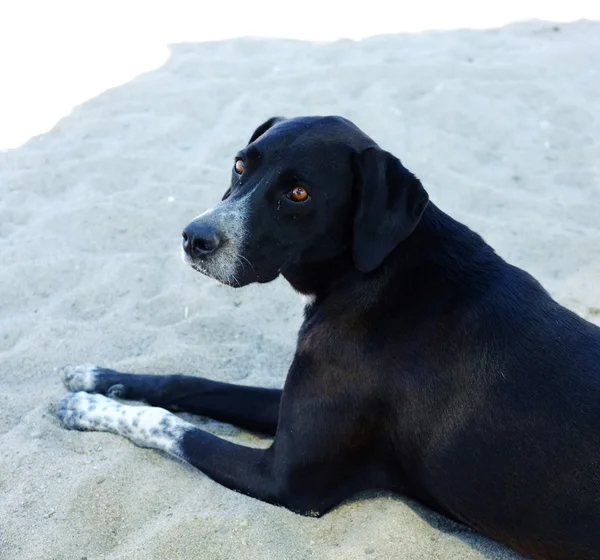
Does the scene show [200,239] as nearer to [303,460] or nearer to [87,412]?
[303,460]

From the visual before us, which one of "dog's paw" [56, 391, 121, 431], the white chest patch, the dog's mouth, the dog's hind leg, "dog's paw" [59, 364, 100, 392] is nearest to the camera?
the dog's mouth

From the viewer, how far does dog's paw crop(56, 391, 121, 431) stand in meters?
3.69

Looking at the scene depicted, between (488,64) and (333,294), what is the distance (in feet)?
16.4

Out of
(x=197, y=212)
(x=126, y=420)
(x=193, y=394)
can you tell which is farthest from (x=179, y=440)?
(x=197, y=212)

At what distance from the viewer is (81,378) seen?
13.2 feet

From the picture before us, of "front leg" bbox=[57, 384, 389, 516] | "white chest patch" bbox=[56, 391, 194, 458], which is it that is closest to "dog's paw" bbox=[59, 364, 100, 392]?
"white chest patch" bbox=[56, 391, 194, 458]

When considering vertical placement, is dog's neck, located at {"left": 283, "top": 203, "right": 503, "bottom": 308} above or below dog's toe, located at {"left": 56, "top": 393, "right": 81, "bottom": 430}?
above

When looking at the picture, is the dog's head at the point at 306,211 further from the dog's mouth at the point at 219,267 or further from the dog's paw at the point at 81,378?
the dog's paw at the point at 81,378

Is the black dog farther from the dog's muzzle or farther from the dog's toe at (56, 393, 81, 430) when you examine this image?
the dog's toe at (56, 393, 81, 430)

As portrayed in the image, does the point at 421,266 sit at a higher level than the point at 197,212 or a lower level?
higher

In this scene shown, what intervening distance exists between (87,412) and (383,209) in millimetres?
1605

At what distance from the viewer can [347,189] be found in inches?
125

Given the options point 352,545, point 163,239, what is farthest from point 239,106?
point 352,545

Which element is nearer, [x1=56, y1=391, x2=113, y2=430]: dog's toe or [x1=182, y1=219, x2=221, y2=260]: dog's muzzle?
[x1=182, y1=219, x2=221, y2=260]: dog's muzzle
